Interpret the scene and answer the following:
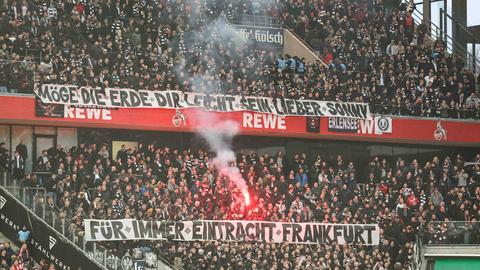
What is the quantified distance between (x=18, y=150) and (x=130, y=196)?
4309 millimetres

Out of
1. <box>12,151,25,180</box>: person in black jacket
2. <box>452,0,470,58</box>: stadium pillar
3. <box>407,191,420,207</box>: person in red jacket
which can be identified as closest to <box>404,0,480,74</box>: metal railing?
<box>452,0,470,58</box>: stadium pillar

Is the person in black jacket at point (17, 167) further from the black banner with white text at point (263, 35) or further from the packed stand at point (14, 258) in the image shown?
the black banner with white text at point (263, 35)

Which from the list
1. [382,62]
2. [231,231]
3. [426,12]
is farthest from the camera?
[426,12]

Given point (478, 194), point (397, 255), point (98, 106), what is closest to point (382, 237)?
point (397, 255)

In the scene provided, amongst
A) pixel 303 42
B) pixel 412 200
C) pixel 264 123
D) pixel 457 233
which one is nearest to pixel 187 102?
pixel 264 123

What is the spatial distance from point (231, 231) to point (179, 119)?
489cm

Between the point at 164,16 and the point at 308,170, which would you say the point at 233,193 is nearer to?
the point at 308,170

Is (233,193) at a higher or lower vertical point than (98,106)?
lower

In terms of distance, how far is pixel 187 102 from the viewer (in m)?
37.6

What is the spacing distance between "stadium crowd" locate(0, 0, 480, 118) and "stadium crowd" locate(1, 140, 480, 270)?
87.3 inches

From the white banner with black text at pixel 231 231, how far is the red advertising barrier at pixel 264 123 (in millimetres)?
4710

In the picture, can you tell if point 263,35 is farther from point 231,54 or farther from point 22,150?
point 22,150

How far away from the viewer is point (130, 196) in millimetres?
33656

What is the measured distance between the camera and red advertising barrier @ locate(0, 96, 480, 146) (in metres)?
35.6
